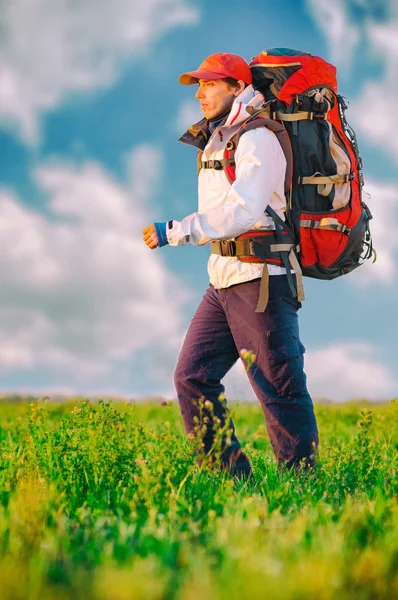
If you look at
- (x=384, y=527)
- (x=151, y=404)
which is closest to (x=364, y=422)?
(x=384, y=527)

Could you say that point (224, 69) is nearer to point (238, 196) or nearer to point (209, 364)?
point (238, 196)

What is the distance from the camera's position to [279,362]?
18.2 feet

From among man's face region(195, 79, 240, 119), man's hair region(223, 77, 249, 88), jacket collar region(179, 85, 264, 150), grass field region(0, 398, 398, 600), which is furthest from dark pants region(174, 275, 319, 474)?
man's hair region(223, 77, 249, 88)

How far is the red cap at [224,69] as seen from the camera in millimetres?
5645

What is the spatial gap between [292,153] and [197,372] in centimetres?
188

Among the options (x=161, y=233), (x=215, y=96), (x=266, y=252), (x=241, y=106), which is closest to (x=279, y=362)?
(x=266, y=252)

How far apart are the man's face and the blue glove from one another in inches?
46.8

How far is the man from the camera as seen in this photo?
520cm

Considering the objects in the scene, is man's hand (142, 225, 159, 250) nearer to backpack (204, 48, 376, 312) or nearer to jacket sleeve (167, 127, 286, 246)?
jacket sleeve (167, 127, 286, 246)

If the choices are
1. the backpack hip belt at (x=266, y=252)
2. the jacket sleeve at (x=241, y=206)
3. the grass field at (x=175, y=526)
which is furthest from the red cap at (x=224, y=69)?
the grass field at (x=175, y=526)

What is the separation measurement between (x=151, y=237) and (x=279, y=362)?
4.44 feet

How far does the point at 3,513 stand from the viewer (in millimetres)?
4016

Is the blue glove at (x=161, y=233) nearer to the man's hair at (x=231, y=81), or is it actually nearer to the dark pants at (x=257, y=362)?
the dark pants at (x=257, y=362)

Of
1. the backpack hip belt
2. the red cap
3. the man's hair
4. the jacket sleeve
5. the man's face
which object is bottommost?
the backpack hip belt
